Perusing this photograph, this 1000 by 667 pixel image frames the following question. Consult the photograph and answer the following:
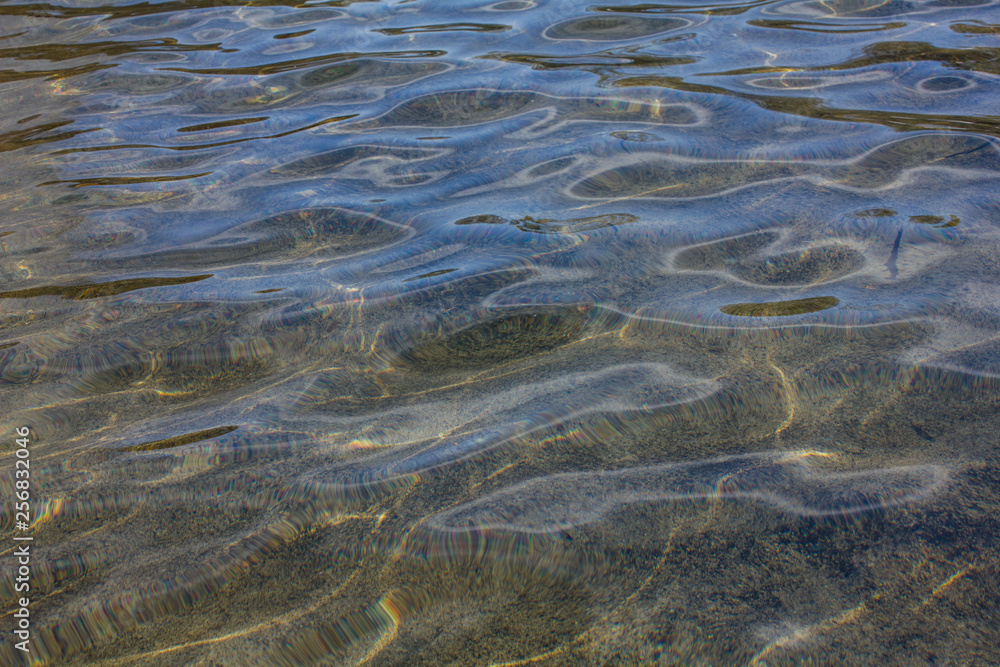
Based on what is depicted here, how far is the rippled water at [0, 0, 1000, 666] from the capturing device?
4.06 feet

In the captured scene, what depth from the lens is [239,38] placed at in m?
5.46

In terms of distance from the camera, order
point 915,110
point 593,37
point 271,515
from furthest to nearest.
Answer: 1. point 593,37
2. point 915,110
3. point 271,515

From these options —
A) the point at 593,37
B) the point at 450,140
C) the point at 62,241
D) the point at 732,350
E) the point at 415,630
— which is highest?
the point at 593,37

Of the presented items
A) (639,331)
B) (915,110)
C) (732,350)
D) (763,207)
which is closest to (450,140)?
(763,207)

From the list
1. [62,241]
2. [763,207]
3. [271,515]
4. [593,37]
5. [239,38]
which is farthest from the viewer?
[239,38]

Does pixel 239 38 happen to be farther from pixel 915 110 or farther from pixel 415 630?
pixel 415 630

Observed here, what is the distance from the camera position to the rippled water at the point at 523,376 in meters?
1.24

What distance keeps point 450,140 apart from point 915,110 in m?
2.39

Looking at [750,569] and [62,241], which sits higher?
[62,241]

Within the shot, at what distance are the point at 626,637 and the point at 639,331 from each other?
98cm

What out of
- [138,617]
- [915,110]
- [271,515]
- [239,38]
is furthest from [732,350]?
[239,38]

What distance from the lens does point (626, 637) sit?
1172 mm

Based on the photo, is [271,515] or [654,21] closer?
[271,515]

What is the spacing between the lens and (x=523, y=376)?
6.05ft
